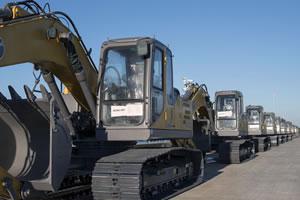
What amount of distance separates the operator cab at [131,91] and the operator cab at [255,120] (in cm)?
1917

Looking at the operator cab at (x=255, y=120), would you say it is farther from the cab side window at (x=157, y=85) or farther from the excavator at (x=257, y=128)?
the cab side window at (x=157, y=85)

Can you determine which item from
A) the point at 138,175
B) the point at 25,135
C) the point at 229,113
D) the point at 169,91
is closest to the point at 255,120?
the point at 229,113

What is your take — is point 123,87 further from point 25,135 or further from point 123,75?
point 25,135

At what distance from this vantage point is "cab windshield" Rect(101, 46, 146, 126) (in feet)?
29.5

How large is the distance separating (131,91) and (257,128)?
811 inches

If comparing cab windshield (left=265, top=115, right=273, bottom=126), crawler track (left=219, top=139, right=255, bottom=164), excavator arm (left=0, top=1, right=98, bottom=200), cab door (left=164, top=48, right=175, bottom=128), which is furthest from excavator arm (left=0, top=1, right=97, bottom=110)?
cab windshield (left=265, top=115, right=273, bottom=126)

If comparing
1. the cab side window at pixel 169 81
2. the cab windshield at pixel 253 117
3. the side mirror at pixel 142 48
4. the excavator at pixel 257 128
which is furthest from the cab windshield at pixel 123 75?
the cab windshield at pixel 253 117

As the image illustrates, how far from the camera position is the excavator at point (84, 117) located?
7.59m

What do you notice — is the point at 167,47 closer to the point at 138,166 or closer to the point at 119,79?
the point at 119,79

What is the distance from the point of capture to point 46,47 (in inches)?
322

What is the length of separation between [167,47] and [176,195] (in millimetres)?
3159

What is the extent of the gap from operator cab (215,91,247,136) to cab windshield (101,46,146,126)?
1186cm

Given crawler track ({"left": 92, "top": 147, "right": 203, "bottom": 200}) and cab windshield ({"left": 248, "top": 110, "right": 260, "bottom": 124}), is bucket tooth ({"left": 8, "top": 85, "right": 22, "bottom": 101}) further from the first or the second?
cab windshield ({"left": 248, "top": 110, "right": 260, "bottom": 124})

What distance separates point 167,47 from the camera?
1024 cm
